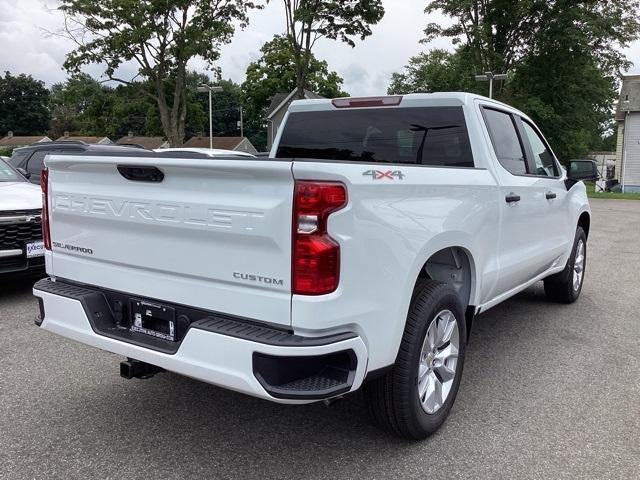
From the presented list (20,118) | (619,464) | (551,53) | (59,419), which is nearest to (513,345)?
(619,464)

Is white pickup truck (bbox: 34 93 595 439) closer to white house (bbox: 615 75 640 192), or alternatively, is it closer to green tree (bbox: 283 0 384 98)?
green tree (bbox: 283 0 384 98)

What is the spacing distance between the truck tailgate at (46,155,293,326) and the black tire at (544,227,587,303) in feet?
14.1

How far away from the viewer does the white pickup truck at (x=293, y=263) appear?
2342 mm

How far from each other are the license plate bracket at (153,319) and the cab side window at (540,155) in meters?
3.31

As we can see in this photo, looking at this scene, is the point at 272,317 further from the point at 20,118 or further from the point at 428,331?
the point at 20,118

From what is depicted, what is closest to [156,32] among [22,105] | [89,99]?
[89,99]

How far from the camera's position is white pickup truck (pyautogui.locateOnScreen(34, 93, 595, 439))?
2342 millimetres

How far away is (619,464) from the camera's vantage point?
290 cm

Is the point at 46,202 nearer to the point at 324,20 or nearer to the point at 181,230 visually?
the point at 181,230

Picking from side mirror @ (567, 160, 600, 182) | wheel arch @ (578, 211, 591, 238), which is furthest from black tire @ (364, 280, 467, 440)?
wheel arch @ (578, 211, 591, 238)

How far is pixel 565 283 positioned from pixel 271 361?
4.48 metres

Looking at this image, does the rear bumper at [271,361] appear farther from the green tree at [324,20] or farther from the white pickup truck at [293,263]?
the green tree at [324,20]

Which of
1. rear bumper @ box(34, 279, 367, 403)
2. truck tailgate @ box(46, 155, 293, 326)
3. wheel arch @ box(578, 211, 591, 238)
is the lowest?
rear bumper @ box(34, 279, 367, 403)

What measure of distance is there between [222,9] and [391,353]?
30576 mm
